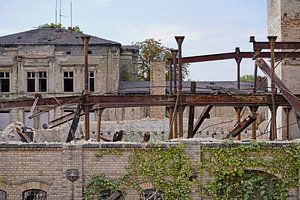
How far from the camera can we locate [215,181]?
55.6ft

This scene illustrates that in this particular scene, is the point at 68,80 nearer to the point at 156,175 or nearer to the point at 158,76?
the point at 158,76

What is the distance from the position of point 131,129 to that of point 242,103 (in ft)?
51.3

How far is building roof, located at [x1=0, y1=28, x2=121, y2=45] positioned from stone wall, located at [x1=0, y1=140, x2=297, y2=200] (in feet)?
80.8

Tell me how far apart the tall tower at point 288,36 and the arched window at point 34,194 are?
13.9m

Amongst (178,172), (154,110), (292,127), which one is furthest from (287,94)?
(154,110)

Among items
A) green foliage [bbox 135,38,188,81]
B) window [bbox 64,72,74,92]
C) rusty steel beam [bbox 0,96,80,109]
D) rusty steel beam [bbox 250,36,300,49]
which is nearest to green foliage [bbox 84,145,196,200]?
rusty steel beam [bbox 0,96,80,109]

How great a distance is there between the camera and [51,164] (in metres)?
16.9

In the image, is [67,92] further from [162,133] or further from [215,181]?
[215,181]

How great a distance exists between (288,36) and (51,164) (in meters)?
15.2

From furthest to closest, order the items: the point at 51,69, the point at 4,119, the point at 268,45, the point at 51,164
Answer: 1. the point at 51,69
2. the point at 4,119
3. the point at 268,45
4. the point at 51,164

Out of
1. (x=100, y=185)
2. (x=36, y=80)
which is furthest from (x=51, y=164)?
(x=36, y=80)

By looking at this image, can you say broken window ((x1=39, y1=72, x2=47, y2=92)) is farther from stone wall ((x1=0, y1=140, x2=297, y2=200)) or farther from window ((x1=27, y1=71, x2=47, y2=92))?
stone wall ((x1=0, y1=140, x2=297, y2=200))

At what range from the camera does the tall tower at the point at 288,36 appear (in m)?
27.6

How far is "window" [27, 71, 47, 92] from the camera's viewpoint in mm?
41375
